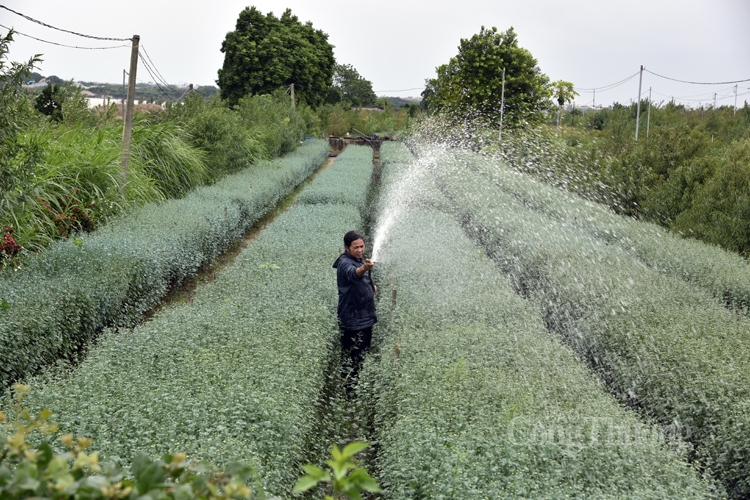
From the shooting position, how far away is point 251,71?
161ft

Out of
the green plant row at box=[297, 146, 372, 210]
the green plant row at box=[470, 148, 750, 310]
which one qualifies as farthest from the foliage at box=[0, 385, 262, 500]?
the green plant row at box=[297, 146, 372, 210]

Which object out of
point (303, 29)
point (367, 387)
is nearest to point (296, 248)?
point (367, 387)

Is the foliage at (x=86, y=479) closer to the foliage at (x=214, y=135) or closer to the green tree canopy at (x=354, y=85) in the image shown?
the foliage at (x=214, y=135)

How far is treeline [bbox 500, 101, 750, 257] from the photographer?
39.4 feet

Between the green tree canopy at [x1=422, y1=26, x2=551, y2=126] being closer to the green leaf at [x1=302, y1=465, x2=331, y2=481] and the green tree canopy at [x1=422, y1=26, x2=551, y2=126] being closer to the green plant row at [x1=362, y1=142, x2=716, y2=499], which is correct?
the green plant row at [x1=362, y1=142, x2=716, y2=499]

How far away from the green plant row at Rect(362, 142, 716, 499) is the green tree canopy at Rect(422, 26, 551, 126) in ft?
81.8

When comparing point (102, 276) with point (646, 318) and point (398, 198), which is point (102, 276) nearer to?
point (646, 318)

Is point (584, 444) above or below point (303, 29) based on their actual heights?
below

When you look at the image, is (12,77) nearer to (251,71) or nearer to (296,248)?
(296,248)

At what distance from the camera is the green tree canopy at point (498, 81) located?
3109 centimetres

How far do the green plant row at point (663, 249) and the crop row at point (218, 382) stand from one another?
463 cm

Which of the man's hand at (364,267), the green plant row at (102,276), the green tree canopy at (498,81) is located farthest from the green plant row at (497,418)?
the green tree canopy at (498,81)

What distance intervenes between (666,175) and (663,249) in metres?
7.33

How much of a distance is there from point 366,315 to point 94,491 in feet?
17.6
